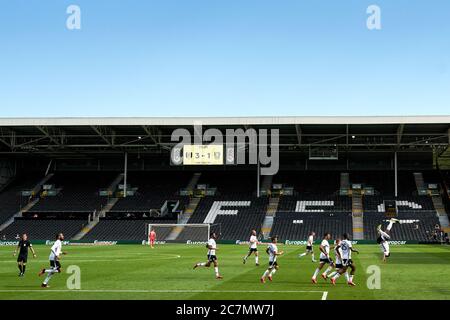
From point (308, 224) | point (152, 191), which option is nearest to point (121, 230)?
point (152, 191)

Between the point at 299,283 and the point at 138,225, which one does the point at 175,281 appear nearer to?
the point at 299,283

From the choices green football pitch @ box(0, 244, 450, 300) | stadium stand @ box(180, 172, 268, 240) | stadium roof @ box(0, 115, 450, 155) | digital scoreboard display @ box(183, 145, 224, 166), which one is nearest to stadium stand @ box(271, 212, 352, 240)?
stadium stand @ box(180, 172, 268, 240)

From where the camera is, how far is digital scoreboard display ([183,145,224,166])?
215 feet

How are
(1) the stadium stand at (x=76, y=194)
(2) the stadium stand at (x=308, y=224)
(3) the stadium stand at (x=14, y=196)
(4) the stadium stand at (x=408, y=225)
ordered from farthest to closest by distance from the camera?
1. (3) the stadium stand at (x=14, y=196)
2. (1) the stadium stand at (x=76, y=194)
3. (2) the stadium stand at (x=308, y=224)
4. (4) the stadium stand at (x=408, y=225)

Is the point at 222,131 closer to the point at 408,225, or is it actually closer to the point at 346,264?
the point at 408,225

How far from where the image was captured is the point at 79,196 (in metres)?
80.7

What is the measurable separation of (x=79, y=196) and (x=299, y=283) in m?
60.0

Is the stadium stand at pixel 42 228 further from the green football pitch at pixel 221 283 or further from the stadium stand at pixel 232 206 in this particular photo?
the green football pitch at pixel 221 283

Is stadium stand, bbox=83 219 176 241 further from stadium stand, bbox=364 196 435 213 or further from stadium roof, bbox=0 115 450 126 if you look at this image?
stadium stand, bbox=364 196 435 213

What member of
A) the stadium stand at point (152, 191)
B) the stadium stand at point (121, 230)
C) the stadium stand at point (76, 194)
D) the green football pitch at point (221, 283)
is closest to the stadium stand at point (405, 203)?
the stadium stand at point (152, 191)

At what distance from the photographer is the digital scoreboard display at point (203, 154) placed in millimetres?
65500

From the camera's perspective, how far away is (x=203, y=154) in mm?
66375
